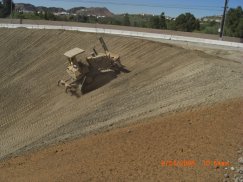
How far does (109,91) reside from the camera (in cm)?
2547

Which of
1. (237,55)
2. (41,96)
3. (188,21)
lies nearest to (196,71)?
(237,55)

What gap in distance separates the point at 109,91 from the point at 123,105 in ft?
12.2

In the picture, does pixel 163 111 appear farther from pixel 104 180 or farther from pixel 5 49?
pixel 5 49

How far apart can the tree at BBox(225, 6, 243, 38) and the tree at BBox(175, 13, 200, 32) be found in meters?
6.57

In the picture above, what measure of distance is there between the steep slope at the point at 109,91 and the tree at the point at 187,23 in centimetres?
3860

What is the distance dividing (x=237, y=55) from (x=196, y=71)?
711 centimetres

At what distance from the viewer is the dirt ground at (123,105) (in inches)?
545

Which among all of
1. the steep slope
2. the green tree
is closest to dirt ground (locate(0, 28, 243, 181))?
the steep slope

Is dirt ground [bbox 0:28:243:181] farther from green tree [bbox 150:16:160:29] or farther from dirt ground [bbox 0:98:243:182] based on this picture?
green tree [bbox 150:16:160:29]

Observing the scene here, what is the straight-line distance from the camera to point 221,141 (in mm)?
13492

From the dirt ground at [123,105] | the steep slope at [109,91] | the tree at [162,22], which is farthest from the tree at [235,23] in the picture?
the steep slope at [109,91]

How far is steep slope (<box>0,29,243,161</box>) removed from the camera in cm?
1973
